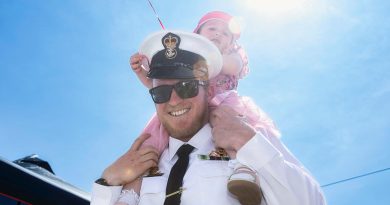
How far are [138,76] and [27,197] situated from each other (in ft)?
5.22

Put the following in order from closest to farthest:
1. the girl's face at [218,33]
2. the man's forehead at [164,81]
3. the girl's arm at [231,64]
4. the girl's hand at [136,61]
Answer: the man's forehead at [164,81] < the girl's hand at [136,61] < the girl's arm at [231,64] < the girl's face at [218,33]

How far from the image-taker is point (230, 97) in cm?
294

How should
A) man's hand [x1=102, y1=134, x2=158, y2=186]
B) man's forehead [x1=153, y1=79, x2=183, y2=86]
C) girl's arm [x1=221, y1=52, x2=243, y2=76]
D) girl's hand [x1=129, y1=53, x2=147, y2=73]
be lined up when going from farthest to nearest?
girl's arm [x1=221, y1=52, x2=243, y2=76]
girl's hand [x1=129, y1=53, x2=147, y2=73]
man's forehead [x1=153, y1=79, x2=183, y2=86]
man's hand [x1=102, y1=134, x2=158, y2=186]

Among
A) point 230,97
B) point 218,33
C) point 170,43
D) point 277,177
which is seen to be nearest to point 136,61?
point 170,43

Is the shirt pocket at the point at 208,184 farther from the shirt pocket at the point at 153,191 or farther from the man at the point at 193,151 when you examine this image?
the shirt pocket at the point at 153,191

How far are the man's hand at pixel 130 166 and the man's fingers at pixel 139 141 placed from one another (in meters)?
0.04

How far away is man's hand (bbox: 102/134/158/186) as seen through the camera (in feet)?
8.30

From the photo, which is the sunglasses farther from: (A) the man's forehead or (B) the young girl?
(B) the young girl

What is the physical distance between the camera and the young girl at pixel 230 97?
6.89ft

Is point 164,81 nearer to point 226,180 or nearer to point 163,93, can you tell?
point 163,93

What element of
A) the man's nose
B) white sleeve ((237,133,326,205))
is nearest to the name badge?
white sleeve ((237,133,326,205))

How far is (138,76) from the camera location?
3.10m

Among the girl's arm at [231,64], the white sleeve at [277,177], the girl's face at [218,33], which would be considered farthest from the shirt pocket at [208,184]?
the girl's face at [218,33]

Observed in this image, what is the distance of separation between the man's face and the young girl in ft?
0.59
